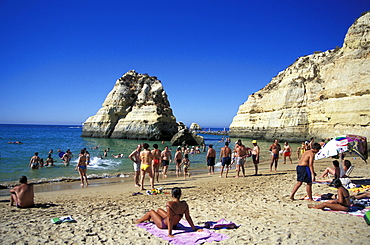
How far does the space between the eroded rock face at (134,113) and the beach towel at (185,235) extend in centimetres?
4175

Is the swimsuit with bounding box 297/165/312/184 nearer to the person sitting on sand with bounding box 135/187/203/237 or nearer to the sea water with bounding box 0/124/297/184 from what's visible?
the person sitting on sand with bounding box 135/187/203/237

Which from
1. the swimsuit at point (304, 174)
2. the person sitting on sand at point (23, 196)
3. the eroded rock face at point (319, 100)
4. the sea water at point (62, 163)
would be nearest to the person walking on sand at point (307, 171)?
the swimsuit at point (304, 174)

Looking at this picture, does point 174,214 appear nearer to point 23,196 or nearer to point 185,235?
point 185,235

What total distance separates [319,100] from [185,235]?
3865 cm

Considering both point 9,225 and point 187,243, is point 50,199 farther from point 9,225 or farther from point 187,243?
point 187,243

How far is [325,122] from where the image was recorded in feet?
113

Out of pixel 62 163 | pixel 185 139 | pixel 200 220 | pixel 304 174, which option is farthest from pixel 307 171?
pixel 185 139

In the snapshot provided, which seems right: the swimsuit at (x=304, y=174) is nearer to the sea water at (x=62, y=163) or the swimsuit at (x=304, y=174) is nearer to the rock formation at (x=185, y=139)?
the sea water at (x=62, y=163)

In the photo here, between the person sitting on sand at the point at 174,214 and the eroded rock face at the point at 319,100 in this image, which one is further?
the eroded rock face at the point at 319,100

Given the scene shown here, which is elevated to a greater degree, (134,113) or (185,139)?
(134,113)

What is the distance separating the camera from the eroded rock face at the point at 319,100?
27.7 m

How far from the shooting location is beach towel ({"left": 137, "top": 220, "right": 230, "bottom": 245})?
13.2 feet

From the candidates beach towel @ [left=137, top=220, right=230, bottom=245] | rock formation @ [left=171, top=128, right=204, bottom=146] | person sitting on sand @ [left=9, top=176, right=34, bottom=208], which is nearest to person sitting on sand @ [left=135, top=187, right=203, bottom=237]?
beach towel @ [left=137, top=220, right=230, bottom=245]

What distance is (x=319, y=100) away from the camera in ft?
121
